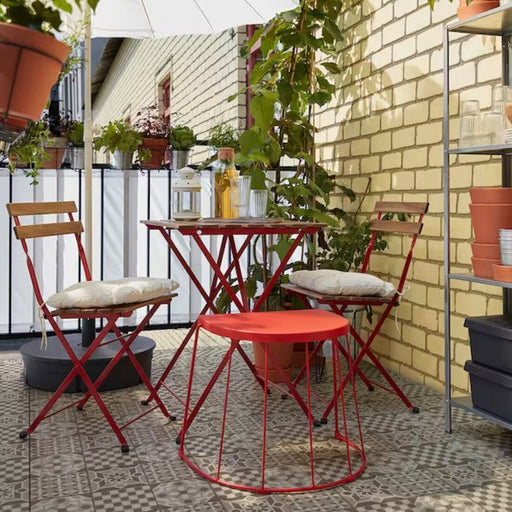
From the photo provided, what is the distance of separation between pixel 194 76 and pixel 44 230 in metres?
5.29

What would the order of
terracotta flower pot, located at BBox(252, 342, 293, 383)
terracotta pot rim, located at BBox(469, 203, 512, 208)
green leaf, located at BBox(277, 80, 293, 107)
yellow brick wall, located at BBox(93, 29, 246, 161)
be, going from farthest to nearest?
yellow brick wall, located at BBox(93, 29, 246, 161) → green leaf, located at BBox(277, 80, 293, 107) → terracotta flower pot, located at BBox(252, 342, 293, 383) → terracotta pot rim, located at BBox(469, 203, 512, 208)

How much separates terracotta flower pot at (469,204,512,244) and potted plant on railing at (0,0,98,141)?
1816mm

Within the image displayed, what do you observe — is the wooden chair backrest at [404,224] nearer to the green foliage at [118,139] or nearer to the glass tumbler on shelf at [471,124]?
the glass tumbler on shelf at [471,124]

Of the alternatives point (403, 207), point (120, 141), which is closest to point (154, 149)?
point (120, 141)

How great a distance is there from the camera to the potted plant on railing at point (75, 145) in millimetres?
4128

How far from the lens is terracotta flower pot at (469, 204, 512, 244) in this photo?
251 cm

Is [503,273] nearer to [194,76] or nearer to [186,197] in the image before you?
[186,197]

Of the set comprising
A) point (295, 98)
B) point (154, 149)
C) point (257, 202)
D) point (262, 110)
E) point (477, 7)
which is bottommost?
point (257, 202)

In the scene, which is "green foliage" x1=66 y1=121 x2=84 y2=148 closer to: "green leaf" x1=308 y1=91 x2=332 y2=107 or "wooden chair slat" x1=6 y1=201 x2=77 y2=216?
"wooden chair slat" x1=6 y1=201 x2=77 y2=216

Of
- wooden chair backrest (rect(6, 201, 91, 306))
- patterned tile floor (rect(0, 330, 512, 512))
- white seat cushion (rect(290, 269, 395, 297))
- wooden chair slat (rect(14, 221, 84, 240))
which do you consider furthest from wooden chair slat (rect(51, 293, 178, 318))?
white seat cushion (rect(290, 269, 395, 297))

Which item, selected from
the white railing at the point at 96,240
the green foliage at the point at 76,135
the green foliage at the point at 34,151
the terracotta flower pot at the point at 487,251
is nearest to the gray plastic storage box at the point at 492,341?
the terracotta flower pot at the point at 487,251

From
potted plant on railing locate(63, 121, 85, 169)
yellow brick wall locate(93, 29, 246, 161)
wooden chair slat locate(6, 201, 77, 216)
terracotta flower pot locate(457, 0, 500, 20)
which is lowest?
wooden chair slat locate(6, 201, 77, 216)

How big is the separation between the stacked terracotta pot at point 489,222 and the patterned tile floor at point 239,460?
68 centimetres

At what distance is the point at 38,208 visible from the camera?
293 centimetres
